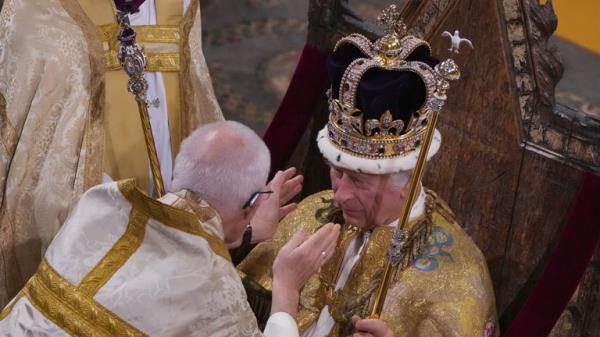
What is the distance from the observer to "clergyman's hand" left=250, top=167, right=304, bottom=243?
11.4 feet

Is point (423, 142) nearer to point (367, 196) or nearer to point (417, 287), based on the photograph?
point (367, 196)

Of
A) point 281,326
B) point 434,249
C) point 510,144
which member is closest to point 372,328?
point 281,326

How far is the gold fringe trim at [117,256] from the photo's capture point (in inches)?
103

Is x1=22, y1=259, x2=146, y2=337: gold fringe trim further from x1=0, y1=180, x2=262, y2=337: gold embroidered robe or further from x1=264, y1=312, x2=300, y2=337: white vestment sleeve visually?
x1=264, y1=312, x2=300, y2=337: white vestment sleeve

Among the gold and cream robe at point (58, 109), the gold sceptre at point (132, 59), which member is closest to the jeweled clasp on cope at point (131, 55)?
the gold sceptre at point (132, 59)

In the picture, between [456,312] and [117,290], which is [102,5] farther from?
[456,312]

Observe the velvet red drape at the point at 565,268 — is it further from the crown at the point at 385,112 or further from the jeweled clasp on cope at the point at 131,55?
the jeweled clasp on cope at the point at 131,55

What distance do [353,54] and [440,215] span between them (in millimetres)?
580

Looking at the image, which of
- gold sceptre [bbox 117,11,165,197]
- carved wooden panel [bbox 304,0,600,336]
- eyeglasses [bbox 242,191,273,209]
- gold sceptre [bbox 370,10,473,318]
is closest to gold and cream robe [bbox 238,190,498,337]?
gold sceptre [bbox 370,10,473,318]

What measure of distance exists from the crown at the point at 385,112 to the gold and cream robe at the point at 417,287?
0.24 m

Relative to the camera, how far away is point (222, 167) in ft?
8.72

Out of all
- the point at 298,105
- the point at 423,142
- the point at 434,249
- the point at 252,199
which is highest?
the point at 423,142

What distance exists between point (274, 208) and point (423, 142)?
0.78 metres

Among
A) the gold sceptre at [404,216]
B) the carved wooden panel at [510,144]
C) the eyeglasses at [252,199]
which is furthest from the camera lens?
the carved wooden panel at [510,144]
